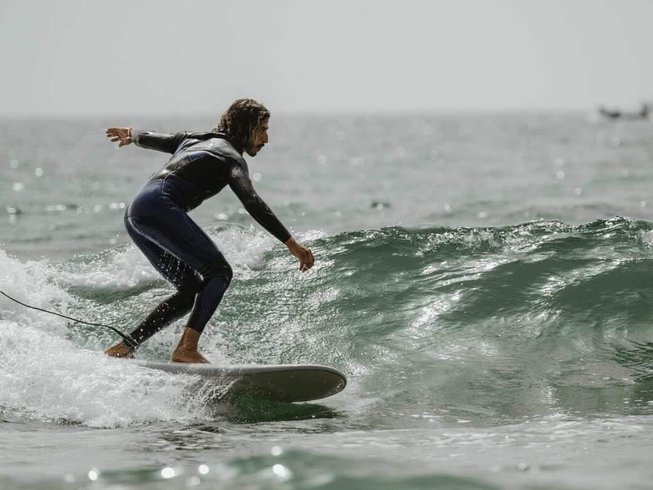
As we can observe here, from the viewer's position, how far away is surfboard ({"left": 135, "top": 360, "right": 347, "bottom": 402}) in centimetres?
612

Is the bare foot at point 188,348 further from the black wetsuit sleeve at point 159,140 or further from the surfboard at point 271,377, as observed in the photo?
the black wetsuit sleeve at point 159,140

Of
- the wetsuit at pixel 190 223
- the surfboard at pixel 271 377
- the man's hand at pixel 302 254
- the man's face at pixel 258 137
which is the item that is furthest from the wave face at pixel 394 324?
the man's face at pixel 258 137

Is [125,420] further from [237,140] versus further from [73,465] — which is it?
[237,140]

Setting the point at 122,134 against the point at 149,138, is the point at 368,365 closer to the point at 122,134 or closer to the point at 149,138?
the point at 149,138

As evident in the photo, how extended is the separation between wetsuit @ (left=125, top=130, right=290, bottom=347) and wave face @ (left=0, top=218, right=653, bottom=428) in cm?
53

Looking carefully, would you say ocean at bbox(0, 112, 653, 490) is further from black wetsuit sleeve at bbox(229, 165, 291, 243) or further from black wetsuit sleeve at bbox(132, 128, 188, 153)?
black wetsuit sleeve at bbox(229, 165, 291, 243)

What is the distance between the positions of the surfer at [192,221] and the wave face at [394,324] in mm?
420

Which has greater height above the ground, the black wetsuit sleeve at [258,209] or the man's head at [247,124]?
the man's head at [247,124]

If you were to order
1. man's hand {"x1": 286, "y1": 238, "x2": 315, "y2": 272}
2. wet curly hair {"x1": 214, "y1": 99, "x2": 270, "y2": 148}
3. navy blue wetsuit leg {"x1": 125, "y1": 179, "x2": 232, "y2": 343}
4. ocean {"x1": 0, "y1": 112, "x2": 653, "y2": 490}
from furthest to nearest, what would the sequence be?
wet curly hair {"x1": 214, "y1": 99, "x2": 270, "y2": 148}
navy blue wetsuit leg {"x1": 125, "y1": 179, "x2": 232, "y2": 343}
man's hand {"x1": 286, "y1": 238, "x2": 315, "y2": 272}
ocean {"x1": 0, "y1": 112, "x2": 653, "y2": 490}

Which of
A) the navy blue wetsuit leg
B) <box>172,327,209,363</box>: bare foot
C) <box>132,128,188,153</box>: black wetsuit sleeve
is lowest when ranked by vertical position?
<box>172,327,209,363</box>: bare foot

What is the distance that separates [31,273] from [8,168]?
32.2 meters

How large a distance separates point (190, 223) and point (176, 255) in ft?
0.76


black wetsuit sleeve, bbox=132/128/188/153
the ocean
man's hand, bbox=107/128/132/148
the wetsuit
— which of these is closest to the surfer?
the wetsuit

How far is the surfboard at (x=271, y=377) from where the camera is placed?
6.12 meters
